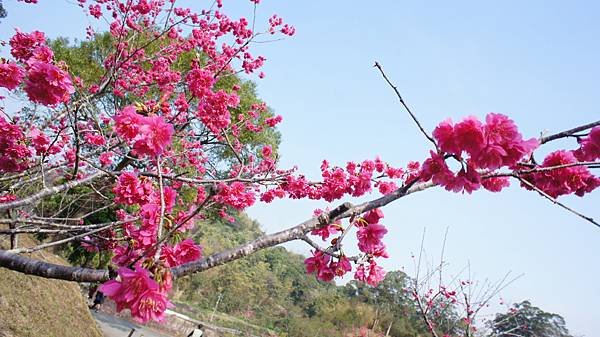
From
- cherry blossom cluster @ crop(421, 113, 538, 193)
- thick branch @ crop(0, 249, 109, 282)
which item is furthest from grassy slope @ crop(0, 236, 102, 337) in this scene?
cherry blossom cluster @ crop(421, 113, 538, 193)

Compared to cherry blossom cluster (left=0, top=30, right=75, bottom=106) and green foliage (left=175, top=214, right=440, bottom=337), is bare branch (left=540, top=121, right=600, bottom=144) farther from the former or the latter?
green foliage (left=175, top=214, right=440, bottom=337)

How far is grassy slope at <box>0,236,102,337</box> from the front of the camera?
6.28 meters

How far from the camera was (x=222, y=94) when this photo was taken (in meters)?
4.70

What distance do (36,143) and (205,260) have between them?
3.82 metres

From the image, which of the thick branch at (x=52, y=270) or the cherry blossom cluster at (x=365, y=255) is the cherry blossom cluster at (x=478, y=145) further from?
the thick branch at (x=52, y=270)

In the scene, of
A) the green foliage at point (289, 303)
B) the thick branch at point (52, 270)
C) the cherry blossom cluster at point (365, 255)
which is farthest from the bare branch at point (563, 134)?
the green foliage at point (289, 303)

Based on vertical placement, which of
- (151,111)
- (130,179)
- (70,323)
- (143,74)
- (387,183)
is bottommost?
(70,323)

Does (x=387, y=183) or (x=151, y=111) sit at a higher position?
(x=387, y=183)

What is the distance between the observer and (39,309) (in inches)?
278

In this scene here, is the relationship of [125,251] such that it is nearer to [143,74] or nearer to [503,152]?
[503,152]

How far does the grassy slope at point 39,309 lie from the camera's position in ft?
20.6

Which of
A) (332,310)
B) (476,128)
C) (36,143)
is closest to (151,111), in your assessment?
(476,128)

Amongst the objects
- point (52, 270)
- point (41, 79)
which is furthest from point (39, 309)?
point (52, 270)

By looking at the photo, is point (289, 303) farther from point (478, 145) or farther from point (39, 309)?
point (478, 145)
